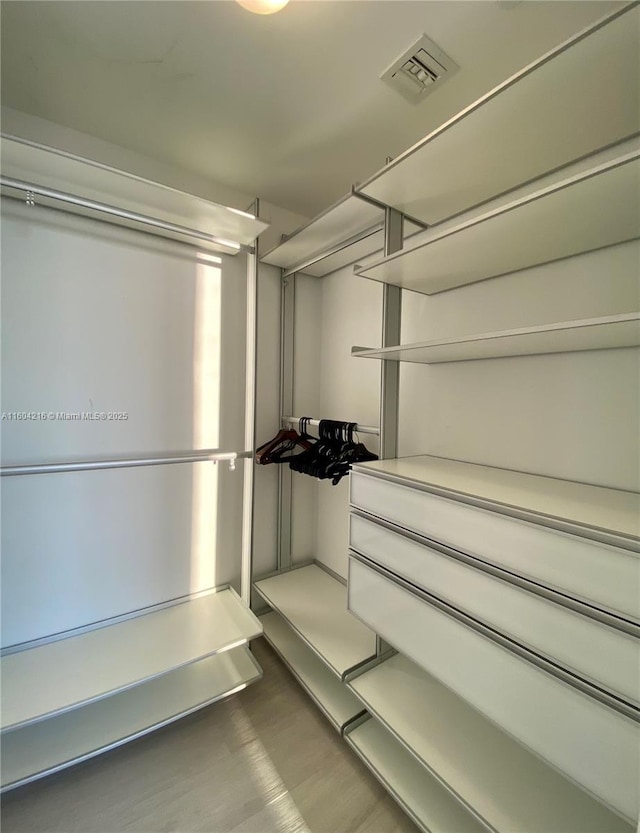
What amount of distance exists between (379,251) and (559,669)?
189 cm

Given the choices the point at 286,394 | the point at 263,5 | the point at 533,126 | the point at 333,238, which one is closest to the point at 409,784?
the point at 286,394

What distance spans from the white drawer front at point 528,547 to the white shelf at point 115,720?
1.19 metres

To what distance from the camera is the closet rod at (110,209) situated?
1.24m

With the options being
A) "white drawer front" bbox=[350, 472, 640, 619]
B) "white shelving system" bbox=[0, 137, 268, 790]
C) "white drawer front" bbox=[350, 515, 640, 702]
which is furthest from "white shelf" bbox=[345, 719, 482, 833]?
"white drawer front" bbox=[350, 472, 640, 619]

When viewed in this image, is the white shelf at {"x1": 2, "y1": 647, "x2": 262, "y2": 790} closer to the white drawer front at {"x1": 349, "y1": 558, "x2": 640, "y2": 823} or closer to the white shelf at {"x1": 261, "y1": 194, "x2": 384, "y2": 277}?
the white drawer front at {"x1": 349, "y1": 558, "x2": 640, "y2": 823}

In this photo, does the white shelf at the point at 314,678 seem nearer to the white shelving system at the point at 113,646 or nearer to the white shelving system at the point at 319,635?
the white shelving system at the point at 319,635

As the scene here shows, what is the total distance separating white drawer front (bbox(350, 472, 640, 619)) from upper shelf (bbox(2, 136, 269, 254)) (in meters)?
1.39

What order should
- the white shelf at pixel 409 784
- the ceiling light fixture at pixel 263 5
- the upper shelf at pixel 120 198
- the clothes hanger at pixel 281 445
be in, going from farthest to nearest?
the clothes hanger at pixel 281 445 < the upper shelf at pixel 120 198 < the white shelf at pixel 409 784 < the ceiling light fixture at pixel 263 5

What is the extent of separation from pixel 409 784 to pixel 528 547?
1048mm

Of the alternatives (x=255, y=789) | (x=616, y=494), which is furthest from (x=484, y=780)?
(x=616, y=494)

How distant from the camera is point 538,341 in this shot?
0.99 m

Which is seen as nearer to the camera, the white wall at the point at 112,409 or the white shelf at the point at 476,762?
the white shelf at the point at 476,762

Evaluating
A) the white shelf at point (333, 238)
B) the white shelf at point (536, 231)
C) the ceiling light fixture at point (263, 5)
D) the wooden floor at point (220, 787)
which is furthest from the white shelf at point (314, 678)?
the ceiling light fixture at point (263, 5)

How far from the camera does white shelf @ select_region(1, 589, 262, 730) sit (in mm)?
1223
